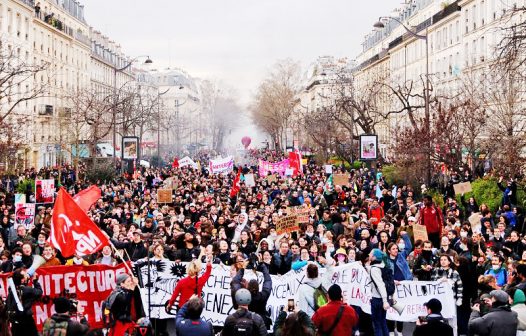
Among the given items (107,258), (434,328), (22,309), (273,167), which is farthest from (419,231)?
(273,167)

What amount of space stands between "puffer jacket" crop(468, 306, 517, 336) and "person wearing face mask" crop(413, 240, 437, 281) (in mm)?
3899

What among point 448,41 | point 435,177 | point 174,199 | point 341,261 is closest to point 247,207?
point 174,199

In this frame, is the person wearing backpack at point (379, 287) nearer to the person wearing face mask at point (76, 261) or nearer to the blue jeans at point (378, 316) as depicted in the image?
the blue jeans at point (378, 316)

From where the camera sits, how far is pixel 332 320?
9812 mm

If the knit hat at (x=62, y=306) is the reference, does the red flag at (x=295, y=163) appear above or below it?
above

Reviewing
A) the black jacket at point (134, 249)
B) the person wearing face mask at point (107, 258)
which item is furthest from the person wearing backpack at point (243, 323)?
the black jacket at point (134, 249)

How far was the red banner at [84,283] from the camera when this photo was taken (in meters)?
12.9

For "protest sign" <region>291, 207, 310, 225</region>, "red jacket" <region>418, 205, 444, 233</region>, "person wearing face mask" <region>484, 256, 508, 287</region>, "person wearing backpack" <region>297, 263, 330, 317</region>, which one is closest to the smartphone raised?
"person wearing backpack" <region>297, 263, 330, 317</region>

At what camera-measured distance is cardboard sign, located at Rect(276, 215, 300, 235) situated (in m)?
18.7

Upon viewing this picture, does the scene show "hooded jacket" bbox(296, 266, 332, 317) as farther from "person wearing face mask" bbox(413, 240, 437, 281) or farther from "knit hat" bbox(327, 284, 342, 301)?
"person wearing face mask" bbox(413, 240, 437, 281)

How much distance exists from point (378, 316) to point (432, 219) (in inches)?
292

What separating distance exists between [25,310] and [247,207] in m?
13.1

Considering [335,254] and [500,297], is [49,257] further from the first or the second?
[500,297]

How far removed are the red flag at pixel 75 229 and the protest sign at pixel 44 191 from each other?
14317mm
